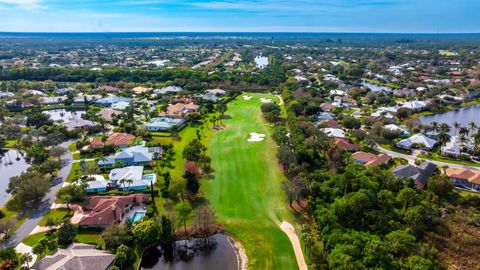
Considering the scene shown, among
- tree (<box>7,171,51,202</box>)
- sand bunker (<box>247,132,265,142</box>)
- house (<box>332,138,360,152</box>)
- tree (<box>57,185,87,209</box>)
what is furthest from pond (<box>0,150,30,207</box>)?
house (<box>332,138,360,152</box>)

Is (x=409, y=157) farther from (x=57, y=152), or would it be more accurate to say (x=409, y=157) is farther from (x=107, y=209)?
(x=57, y=152)

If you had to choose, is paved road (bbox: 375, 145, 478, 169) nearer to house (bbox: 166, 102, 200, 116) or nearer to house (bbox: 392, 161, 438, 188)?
house (bbox: 392, 161, 438, 188)

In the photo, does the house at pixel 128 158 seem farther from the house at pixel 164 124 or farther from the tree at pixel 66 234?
the tree at pixel 66 234

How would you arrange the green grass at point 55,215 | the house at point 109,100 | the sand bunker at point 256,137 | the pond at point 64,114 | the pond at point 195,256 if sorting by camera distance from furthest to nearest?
the house at point 109,100, the pond at point 64,114, the sand bunker at point 256,137, the green grass at point 55,215, the pond at point 195,256

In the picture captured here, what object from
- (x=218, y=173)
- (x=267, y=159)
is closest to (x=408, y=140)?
(x=267, y=159)

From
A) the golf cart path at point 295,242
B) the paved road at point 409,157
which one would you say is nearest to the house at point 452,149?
the paved road at point 409,157

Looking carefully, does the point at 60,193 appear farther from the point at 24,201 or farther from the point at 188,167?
the point at 188,167

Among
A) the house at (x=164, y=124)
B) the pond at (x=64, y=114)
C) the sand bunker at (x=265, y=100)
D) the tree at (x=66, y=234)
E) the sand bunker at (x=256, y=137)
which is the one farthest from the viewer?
the sand bunker at (x=265, y=100)
